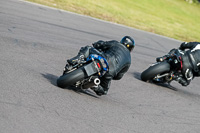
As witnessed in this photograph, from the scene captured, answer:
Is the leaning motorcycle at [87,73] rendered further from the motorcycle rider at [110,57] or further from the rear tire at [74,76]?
the motorcycle rider at [110,57]

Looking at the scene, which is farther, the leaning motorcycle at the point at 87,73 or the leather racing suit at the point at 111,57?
the leather racing suit at the point at 111,57

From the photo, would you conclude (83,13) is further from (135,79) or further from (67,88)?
(67,88)

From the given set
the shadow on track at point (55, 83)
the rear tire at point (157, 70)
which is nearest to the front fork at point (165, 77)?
the rear tire at point (157, 70)

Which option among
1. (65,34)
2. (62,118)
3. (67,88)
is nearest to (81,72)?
(67,88)

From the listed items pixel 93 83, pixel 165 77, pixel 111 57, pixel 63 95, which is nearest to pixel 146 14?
pixel 165 77

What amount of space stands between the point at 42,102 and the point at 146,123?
174 centimetres

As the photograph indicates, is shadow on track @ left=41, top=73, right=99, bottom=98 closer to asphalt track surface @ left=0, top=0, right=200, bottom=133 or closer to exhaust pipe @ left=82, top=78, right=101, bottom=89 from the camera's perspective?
asphalt track surface @ left=0, top=0, right=200, bottom=133

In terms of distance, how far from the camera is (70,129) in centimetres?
539

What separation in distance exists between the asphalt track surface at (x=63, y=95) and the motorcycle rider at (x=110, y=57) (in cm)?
31

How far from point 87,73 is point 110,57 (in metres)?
0.67

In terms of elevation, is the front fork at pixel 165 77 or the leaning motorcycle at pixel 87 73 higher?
the leaning motorcycle at pixel 87 73

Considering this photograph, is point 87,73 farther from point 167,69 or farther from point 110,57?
point 167,69

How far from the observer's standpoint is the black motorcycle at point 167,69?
376 inches

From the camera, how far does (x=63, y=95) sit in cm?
672
